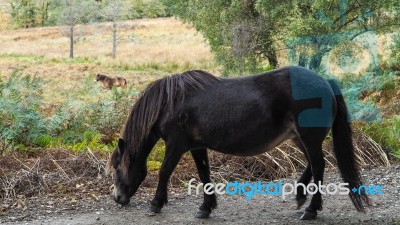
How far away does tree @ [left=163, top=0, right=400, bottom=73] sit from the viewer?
11.3 metres

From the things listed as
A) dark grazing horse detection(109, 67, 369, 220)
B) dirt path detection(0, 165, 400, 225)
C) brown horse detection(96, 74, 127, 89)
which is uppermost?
dark grazing horse detection(109, 67, 369, 220)

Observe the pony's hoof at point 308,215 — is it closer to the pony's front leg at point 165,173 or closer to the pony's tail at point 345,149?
the pony's tail at point 345,149

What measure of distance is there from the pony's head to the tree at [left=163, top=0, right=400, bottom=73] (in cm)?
664

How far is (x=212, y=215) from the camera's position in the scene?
4770mm

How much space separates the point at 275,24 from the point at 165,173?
967 centimetres

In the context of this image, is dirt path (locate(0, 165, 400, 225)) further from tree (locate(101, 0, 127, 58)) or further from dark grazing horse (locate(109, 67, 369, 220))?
tree (locate(101, 0, 127, 58))

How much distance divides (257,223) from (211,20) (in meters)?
10.8

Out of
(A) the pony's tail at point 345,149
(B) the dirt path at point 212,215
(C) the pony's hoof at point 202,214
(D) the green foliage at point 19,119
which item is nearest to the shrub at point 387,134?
(B) the dirt path at point 212,215

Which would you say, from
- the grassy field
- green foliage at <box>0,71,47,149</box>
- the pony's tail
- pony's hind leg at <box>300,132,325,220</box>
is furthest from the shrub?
the grassy field

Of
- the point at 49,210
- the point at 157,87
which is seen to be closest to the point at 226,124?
the point at 157,87

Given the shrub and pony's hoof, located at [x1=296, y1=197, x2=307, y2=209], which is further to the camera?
the shrub

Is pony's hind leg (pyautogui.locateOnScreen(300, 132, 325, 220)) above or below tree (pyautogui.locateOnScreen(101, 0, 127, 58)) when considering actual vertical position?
below

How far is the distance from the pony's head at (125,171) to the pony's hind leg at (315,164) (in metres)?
1.49

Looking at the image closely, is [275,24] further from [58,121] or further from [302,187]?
[302,187]
